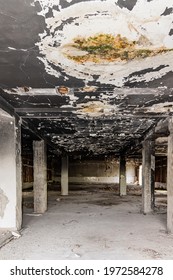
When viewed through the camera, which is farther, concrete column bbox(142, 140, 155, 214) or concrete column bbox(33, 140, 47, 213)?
concrete column bbox(33, 140, 47, 213)

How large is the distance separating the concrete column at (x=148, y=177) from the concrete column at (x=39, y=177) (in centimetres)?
310

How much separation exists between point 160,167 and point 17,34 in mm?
18505

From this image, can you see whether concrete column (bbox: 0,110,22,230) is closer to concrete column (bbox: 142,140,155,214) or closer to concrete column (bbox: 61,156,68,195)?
concrete column (bbox: 142,140,155,214)

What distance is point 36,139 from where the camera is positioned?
8445 mm

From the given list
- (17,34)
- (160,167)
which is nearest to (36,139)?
(17,34)

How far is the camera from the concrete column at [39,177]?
843 cm

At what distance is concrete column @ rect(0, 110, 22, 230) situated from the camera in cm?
552

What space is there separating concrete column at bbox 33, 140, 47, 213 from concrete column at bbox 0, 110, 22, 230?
2.69m

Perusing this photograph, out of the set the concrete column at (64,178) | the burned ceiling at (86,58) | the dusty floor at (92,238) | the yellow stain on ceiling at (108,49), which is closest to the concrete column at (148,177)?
the dusty floor at (92,238)

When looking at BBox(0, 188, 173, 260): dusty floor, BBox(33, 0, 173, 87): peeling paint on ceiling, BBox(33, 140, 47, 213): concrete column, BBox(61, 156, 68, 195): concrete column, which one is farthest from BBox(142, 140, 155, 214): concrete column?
BBox(61, 156, 68, 195): concrete column

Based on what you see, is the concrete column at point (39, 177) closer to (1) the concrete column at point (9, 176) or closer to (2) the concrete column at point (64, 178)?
(1) the concrete column at point (9, 176)

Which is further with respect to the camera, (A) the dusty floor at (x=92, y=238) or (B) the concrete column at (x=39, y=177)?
(B) the concrete column at (x=39, y=177)

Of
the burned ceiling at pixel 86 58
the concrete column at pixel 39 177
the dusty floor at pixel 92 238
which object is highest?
the burned ceiling at pixel 86 58
